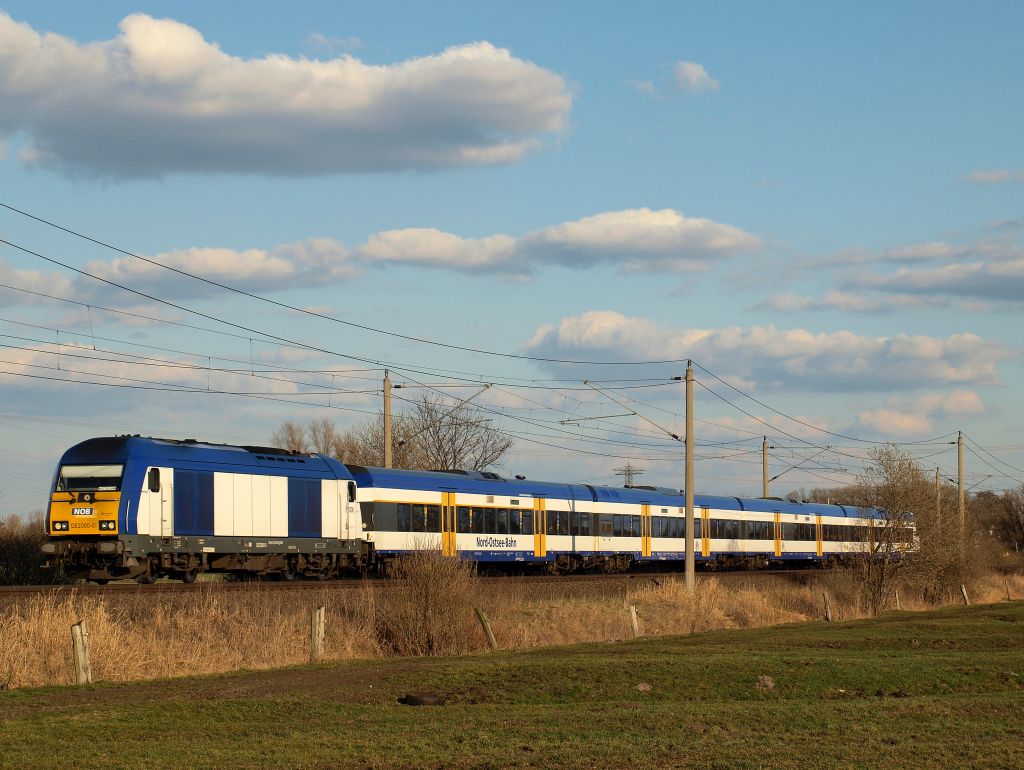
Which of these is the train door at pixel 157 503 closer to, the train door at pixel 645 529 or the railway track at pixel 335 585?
the railway track at pixel 335 585

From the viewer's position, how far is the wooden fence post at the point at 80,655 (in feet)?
64.2

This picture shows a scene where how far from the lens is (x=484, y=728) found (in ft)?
50.4

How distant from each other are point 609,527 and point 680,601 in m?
17.6

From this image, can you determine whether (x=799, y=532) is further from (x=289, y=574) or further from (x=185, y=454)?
(x=185, y=454)

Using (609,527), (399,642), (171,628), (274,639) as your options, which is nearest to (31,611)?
(171,628)

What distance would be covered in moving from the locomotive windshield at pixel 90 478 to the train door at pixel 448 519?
1468cm

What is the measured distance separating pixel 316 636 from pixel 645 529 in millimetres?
37524

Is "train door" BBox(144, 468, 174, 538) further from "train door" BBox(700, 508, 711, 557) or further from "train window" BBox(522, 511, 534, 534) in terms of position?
"train door" BBox(700, 508, 711, 557)

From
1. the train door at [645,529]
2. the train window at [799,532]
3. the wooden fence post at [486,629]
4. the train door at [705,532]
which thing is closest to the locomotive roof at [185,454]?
the wooden fence post at [486,629]

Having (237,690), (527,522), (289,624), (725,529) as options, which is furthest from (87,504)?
(725,529)

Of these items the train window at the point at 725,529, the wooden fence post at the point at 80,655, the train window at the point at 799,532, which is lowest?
the train window at the point at 799,532

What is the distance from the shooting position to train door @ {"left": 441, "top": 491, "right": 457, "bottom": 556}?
149 ft

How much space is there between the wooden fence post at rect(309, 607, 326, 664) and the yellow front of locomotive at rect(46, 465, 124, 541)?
1121cm

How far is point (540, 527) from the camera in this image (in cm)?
5178
